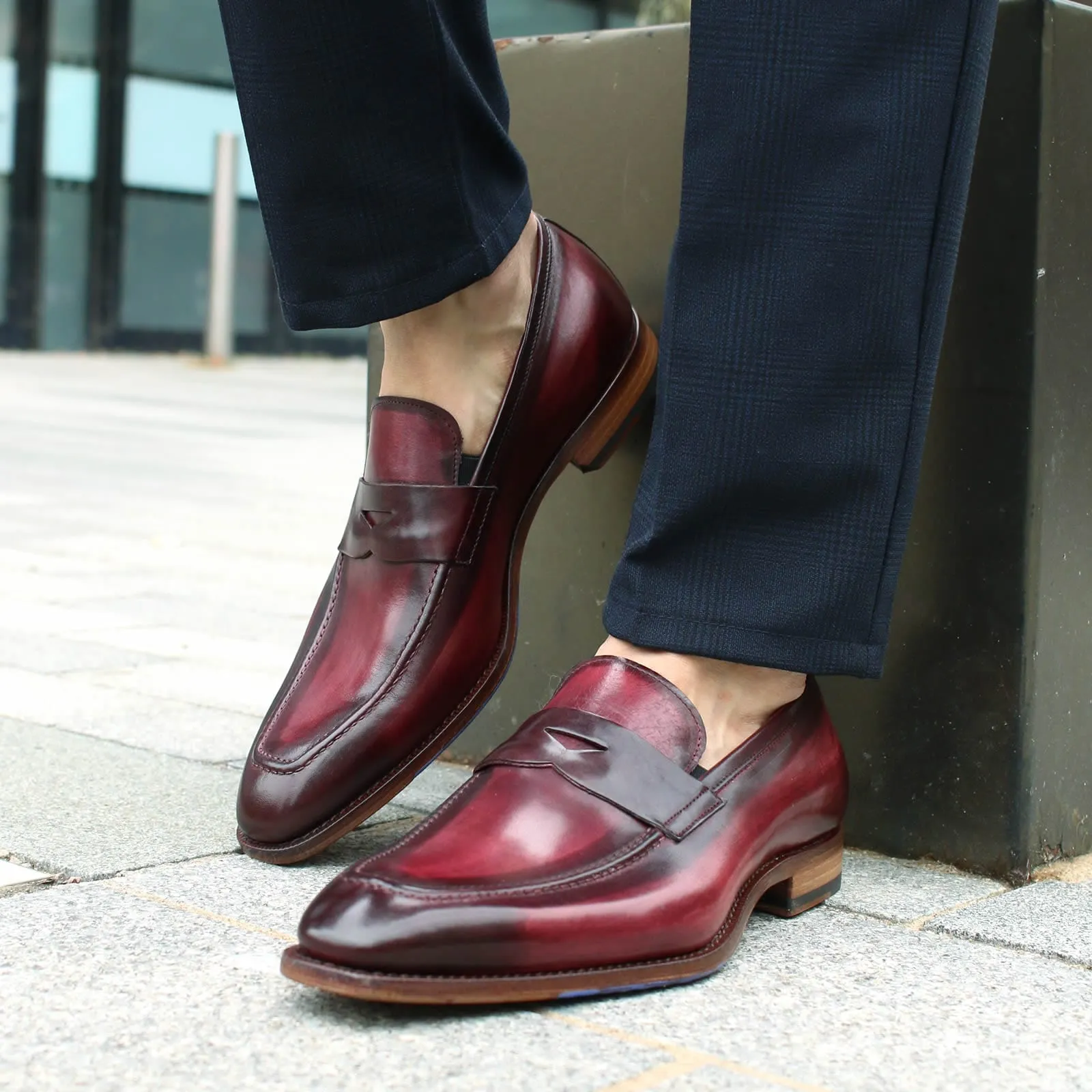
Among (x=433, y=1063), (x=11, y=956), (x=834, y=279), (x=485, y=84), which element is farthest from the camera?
(x=485, y=84)

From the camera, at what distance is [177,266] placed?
1222cm

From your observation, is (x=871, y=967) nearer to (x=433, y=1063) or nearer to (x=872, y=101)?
(x=433, y=1063)

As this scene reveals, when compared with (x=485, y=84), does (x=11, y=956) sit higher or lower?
lower

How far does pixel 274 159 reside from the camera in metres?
1.27

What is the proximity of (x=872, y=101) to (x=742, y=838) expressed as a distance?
1.82ft

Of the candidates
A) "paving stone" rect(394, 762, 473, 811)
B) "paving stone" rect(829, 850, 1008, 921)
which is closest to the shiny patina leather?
"paving stone" rect(829, 850, 1008, 921)

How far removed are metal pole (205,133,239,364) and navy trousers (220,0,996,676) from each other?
9931mm

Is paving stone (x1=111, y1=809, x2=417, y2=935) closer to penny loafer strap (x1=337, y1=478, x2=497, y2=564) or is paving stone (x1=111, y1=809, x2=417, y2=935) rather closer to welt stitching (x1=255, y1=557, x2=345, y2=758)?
welt stitching (x1=255, y1=557, x2=345, y2=758)

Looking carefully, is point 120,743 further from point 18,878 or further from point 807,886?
point 807,886

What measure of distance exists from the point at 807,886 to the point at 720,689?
188 mm

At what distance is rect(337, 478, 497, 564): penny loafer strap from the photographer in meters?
1.37

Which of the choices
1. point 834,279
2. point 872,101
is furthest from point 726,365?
point 872,101

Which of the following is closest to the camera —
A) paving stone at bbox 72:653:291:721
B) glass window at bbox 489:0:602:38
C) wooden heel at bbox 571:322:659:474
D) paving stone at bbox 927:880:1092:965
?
paving stone at bbox 927:880:1092:965

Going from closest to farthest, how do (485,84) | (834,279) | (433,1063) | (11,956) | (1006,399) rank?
(433,1063), (11,956), (834,279), (485,84), (1006,399)
